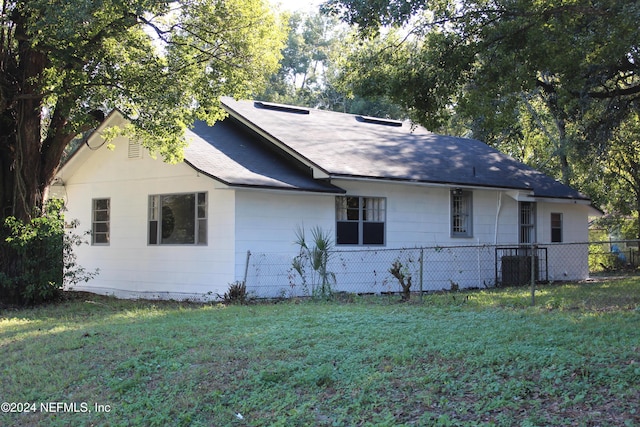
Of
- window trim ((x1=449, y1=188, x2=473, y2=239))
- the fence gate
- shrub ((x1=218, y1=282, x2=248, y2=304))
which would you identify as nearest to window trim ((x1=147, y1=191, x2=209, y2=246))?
shrub ((x1=218, y1=282, x2=248, y2=304))

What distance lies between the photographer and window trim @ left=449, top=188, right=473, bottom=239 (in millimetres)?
18984

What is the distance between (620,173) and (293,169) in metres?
19.3

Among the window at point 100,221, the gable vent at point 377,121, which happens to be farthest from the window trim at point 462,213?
the window at point 100,221

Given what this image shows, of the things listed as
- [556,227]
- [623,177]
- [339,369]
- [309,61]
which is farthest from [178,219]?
[309,61]

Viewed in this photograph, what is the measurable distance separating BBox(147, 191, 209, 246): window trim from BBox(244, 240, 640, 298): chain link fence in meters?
1.59

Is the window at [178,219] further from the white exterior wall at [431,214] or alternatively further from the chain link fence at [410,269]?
the white exterior wall at [431,214]

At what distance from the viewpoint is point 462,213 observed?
1934 cm

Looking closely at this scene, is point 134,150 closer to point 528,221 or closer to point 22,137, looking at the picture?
point 22,137

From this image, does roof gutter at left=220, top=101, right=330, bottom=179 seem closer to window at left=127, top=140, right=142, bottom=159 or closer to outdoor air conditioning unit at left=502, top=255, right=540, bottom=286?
window at left=127, top=140, right=142, bottom=159

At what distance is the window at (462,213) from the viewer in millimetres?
19188

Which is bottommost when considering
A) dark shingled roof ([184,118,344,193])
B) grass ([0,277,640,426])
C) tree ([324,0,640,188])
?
grass ([0,277,640,426])

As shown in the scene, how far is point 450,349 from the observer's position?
7855 millimetres

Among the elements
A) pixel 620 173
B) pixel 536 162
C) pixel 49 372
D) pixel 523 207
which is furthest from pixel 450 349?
pixel 536 162

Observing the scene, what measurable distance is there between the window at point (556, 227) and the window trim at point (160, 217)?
11.9 meters
